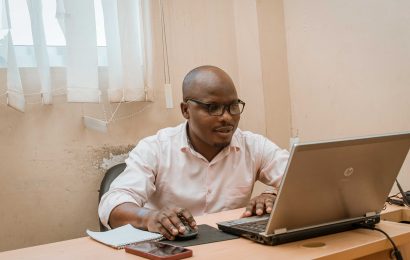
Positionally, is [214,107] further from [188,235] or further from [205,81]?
[188,235]

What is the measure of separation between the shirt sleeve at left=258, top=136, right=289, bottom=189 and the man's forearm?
0.69 metres

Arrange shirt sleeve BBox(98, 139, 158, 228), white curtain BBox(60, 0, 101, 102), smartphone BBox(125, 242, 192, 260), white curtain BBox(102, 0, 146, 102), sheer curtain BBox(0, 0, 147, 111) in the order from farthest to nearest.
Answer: white curtain BBox(102, 0, 146, 102), white curtain BBox(60, 0, 101, 102), sheer curtain BBox(0, 0, 147, 111), shirt sleeve BBox(98, 139, 158, 228), smartphone BBox(125, 242, 192, 260)

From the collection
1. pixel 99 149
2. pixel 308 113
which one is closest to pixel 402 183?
pixel 308 113

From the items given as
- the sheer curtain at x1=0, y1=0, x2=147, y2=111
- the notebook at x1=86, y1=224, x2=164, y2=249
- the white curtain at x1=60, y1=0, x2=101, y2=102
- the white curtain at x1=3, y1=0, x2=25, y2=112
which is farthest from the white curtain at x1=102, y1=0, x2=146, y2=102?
the notebook at x1=86, y1=224, x2=164, y2=249

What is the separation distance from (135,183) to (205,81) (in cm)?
51

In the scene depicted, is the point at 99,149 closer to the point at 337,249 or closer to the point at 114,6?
the point at 114,6

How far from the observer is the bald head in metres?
1.82

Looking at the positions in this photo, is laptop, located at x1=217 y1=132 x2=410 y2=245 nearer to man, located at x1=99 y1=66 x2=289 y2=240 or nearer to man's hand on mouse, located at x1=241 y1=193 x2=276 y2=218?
man's hand on mouse, located at x1=241 y1=193 x2=276 y2=218

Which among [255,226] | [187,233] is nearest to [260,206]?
[255,226]

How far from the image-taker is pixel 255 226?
1.16 m

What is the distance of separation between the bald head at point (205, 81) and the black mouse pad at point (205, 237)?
0.73 metres

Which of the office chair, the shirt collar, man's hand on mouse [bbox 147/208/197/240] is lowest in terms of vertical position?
the office chair

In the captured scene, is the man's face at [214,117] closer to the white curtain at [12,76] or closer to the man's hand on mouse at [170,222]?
the man's hand on mouse at [170,222]

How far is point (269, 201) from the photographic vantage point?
4.50ft
